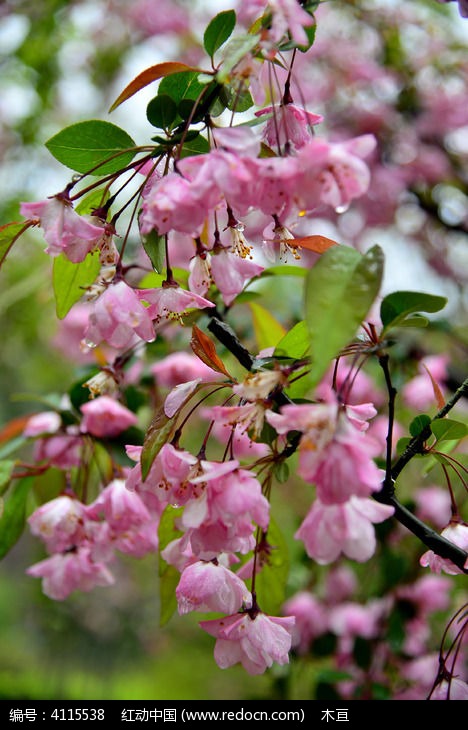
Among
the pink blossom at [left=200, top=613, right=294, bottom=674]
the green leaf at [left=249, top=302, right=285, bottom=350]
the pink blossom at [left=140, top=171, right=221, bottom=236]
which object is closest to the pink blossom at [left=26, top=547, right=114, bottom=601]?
the pink blossom at [left=200, top=613, right=294, bottom=674]

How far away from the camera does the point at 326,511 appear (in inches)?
17.1

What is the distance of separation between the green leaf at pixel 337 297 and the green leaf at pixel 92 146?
0.75 ft

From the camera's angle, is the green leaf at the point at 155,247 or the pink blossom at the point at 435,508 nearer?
the green leaf at the point at 155,247

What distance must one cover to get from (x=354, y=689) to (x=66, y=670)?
336cm

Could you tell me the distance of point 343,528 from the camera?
43cm

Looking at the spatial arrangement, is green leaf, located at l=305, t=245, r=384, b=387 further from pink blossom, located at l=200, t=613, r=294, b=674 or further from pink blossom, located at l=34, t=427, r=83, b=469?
pink blossom, located at l=34, t=427, r=83, b=469

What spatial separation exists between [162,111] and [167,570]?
50 centimetres

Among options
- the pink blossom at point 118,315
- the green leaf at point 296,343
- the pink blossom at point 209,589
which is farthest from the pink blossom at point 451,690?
the pink blossom at point 118,315

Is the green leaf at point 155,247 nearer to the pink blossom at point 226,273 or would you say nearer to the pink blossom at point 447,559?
the pink blossom at point 226,273

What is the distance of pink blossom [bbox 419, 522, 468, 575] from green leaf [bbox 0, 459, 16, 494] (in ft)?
1.61

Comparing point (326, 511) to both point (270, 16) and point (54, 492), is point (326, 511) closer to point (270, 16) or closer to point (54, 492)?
point (270, 16)

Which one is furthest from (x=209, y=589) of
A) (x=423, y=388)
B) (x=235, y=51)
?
(x=423, y=388)

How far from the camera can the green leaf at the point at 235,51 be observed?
1.41ft

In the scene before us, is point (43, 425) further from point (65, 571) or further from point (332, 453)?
point (332, 453)
